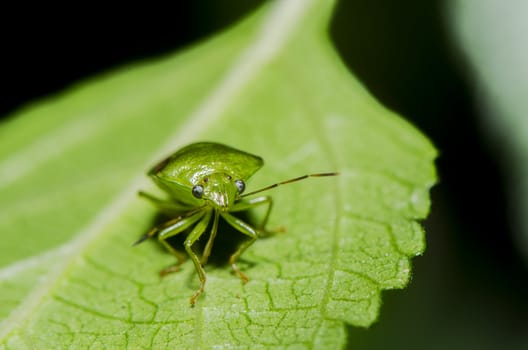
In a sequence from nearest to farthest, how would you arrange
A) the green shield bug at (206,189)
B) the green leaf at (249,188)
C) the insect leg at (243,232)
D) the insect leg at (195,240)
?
1. the green leaf at (249,188)
2. the insect leg at (195,240)
3. the insect leg at (243,232)
4. the green shield bug at (206,189)

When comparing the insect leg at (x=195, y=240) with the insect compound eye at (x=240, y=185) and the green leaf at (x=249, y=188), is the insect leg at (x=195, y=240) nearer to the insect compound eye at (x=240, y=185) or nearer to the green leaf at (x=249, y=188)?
the green leaf at (x=249, y=188)

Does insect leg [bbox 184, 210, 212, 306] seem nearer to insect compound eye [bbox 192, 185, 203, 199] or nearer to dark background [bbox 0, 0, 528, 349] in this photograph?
insect compound eye [bbox 192, 185, 203, 199]

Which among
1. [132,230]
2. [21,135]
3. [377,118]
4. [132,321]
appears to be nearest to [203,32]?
[21,135]

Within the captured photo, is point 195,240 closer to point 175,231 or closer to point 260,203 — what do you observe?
point 175,231

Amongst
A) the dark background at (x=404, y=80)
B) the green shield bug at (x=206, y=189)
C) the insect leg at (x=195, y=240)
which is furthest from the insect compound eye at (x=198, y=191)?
the dark background at (x=404, y=80)

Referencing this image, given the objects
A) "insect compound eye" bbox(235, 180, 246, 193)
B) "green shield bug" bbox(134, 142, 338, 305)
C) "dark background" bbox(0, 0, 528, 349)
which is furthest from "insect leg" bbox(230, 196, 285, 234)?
"dark background" bbox(0, 0, 528, 349)

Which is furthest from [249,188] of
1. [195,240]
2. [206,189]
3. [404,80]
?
[404,80]

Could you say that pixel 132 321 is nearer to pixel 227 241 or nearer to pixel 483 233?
pixel 227 241
